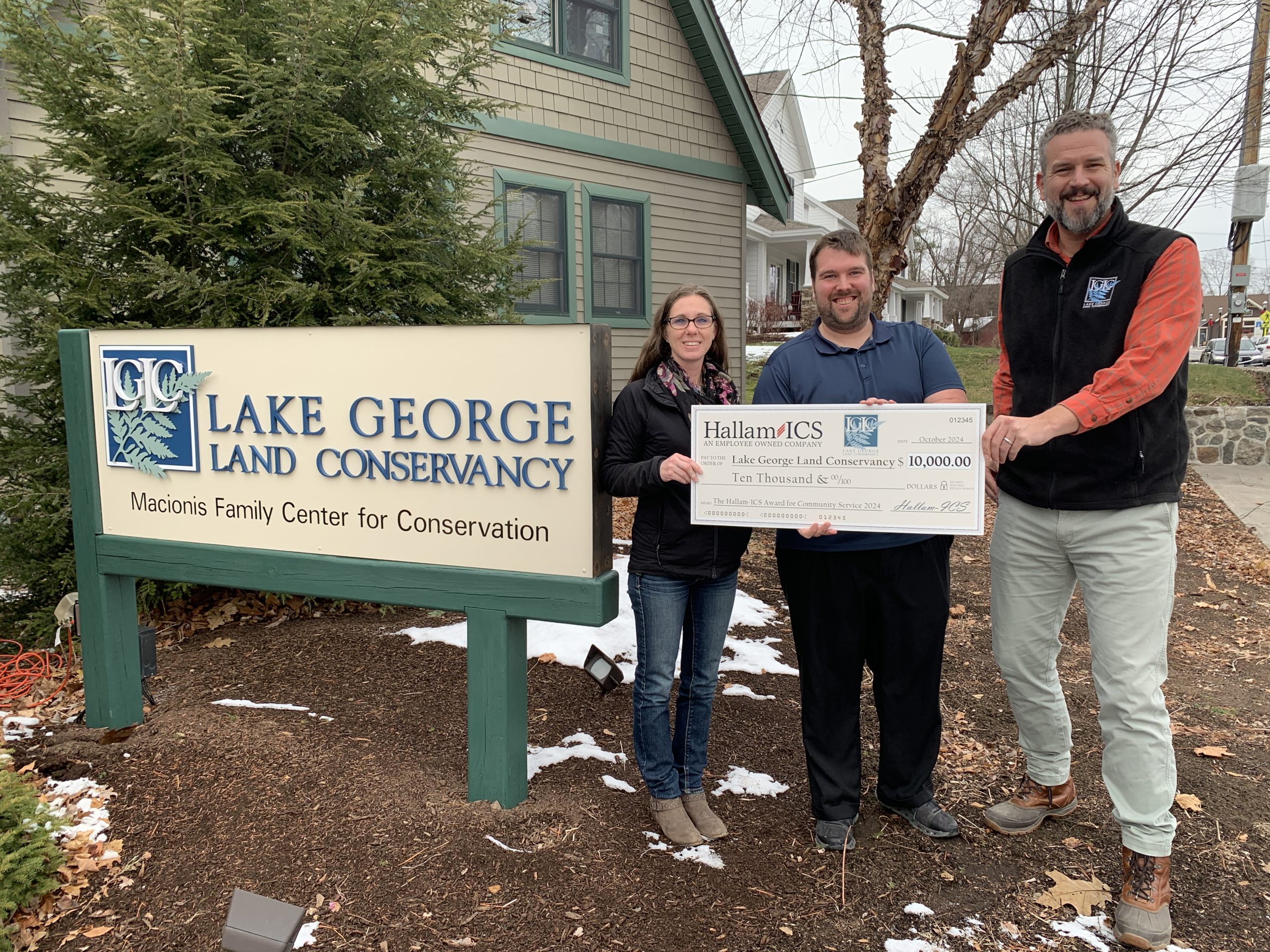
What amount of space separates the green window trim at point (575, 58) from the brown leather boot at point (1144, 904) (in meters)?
7.93

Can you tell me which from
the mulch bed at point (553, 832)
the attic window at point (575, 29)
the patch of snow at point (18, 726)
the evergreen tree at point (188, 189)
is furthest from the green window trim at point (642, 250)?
the patch of snow at point (18, 726)

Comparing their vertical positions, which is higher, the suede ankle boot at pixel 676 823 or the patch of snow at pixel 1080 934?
the suede ankle boot at pixel 676 823

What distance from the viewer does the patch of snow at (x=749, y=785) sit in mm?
3297

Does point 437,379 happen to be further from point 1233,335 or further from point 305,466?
point 1233,335

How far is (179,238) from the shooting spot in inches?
186

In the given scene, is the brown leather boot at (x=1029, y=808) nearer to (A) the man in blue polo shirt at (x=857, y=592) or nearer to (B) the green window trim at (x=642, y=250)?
(A) the man in blue polo shirt at (x=857, y=592)

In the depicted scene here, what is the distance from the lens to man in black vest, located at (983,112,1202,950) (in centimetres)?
248

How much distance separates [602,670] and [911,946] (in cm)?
174

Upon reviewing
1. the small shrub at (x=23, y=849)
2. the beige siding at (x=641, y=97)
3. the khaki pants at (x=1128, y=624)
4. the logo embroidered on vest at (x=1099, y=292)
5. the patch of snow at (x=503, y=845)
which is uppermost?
the beige siding at (x=641, y=97)

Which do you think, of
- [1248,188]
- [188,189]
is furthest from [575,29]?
[1248,188]

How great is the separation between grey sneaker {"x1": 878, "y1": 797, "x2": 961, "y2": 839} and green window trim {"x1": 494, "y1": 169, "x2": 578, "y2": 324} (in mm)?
6682

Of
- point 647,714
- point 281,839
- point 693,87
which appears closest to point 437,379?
point 647,714

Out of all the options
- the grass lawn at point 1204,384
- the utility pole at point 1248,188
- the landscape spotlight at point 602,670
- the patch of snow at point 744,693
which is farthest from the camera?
the grass lawn at point 1204,384

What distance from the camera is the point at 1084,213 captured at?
259 centimetres
